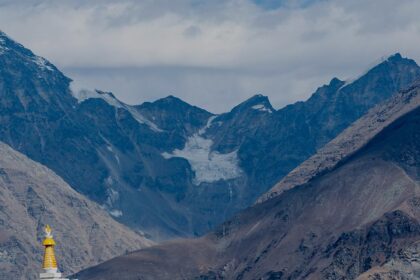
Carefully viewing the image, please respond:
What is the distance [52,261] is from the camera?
2425 inches

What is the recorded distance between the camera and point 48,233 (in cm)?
6162

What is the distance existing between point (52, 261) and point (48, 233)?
3.71 feet
